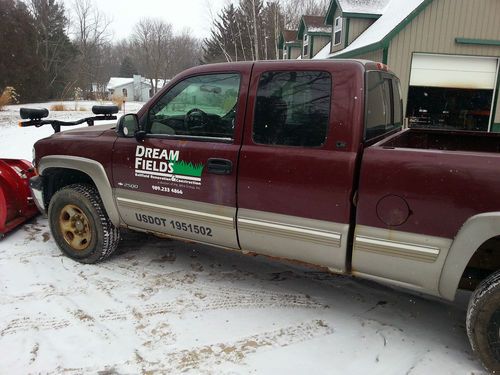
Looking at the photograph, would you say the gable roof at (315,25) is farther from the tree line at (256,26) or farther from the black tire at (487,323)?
the black tire at (487,323)

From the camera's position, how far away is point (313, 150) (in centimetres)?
303

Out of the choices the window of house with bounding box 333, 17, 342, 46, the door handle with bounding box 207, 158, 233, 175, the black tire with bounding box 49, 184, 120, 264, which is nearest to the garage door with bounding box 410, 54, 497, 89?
the window of house with bounding box 333, 17, 342, 46

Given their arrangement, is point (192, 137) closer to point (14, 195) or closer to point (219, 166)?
point (219, 166)

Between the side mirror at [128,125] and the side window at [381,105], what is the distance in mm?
1995

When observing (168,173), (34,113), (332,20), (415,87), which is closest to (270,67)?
(168,173)

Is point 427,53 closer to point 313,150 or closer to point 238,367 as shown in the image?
point 313,150

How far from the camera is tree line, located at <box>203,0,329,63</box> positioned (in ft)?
95.7

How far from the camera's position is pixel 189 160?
3488 millimetres

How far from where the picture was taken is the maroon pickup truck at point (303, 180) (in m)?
2.63

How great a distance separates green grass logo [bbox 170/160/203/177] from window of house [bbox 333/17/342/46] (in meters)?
14.0

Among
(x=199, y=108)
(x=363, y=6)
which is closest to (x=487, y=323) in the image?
(x=199, y=108)

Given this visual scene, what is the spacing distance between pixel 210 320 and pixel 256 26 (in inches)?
1079

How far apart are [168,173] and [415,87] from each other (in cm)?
1075

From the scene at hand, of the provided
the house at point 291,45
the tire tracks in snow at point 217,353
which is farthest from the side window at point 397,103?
the house at point 291,45
